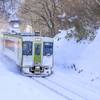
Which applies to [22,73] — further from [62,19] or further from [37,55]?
[62,19]

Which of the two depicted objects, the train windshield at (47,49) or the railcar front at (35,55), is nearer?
the railcar front at (35,55)

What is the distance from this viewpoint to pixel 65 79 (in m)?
Result: 12.7

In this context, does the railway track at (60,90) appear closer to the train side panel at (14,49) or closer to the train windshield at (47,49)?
the train windshield at (47,49)

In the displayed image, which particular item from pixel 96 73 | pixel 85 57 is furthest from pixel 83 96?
pixel 85 57

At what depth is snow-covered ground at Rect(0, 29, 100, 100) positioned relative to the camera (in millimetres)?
8688

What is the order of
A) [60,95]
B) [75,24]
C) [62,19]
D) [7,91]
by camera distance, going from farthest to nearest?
1. [62,19]
2. [75,24]
3. [60,95]
4. [7,91]

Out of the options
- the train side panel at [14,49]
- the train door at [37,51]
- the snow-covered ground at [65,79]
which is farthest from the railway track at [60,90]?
the train side panel at [14,49]

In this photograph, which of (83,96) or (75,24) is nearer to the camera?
(83,96)

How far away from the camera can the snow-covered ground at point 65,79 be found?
28.5 feet

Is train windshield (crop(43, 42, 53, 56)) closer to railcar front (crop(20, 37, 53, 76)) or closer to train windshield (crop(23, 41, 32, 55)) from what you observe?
railcar front (crop(20, 37, 53, 76))

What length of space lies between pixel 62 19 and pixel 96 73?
9.99 m

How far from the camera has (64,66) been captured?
15922mm

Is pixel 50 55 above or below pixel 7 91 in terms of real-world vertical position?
above

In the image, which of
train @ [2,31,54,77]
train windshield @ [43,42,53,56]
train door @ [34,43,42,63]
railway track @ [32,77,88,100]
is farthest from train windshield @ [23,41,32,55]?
railway track @ [32,77,88,100]
